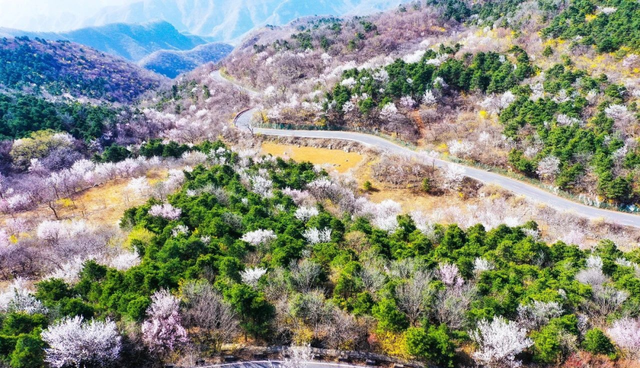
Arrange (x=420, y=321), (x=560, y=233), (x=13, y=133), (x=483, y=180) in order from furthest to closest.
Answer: (x=13, y=133)
(x=483, y=180)
(x=560, y=233)
(x=420, y=321)

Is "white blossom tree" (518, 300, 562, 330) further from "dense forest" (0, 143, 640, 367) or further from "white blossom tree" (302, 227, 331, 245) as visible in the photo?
"white blossom tree" (302, 227, 331, 245)

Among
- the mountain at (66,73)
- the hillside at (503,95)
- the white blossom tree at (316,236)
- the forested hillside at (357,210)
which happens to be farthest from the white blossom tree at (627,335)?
the mountain at (66,73)

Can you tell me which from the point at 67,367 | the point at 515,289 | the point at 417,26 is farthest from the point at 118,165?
the point at 417,26

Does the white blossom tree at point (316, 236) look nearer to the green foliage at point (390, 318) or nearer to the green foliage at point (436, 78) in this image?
the green foliage at point (390, 318)

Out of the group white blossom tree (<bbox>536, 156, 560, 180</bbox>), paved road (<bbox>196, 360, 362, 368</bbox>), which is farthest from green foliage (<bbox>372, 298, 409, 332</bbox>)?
white blossom tree (<bbox>536, 156, 560, 180</bbox>)

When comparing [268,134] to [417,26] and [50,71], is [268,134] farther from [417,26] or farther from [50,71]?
[50,71]

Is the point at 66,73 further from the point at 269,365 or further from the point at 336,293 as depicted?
the point at 269,365
